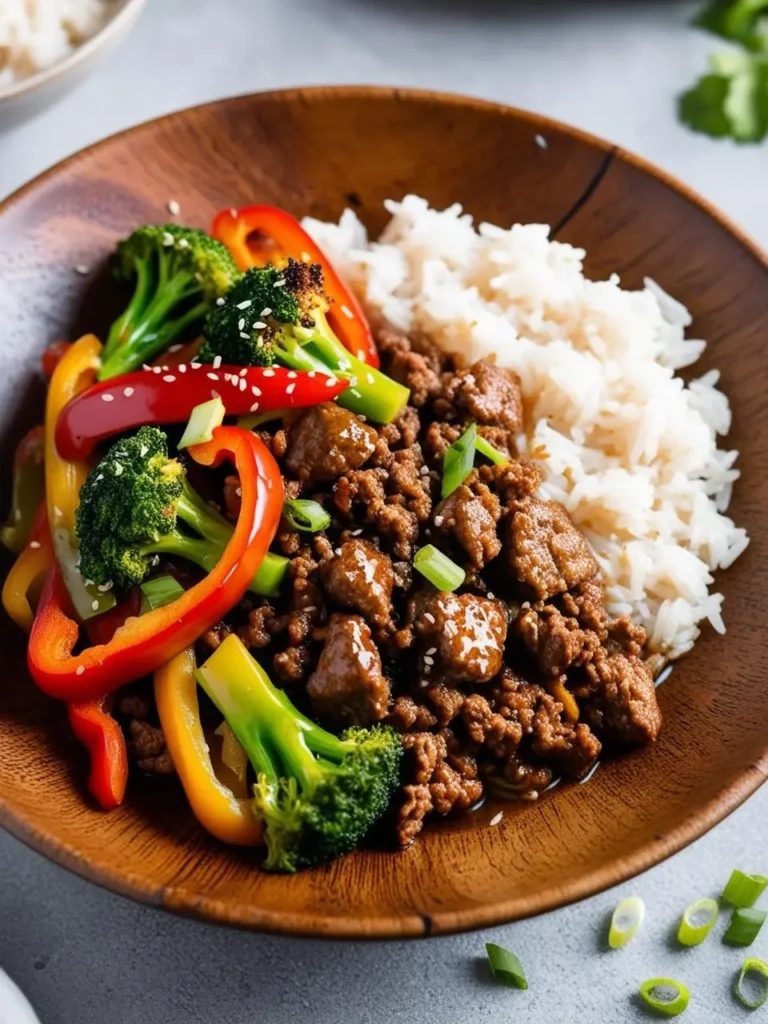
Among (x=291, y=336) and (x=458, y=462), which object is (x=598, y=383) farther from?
(x=291, y=336)

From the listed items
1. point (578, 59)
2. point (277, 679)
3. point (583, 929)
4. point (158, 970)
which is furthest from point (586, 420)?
point (578, 59)

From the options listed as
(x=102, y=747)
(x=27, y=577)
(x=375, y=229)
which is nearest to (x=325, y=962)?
(x=102, y=747)

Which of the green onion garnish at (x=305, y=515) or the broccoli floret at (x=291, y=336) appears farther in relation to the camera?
the broccoli floret at (x=291, y=336)

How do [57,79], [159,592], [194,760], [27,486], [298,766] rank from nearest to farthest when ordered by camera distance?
1. [298,766]
2. [194,760]
3. [159,592]
4. [27,486]
5. [57,79]

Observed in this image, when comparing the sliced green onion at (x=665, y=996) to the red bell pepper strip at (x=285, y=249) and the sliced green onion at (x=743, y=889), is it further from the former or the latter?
the red bell pepper strip at (x=285, y=249)

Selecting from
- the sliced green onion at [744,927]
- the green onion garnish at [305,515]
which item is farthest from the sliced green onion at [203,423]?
the sliced green onion at [744,927]

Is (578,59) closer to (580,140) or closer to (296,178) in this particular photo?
(580,140)

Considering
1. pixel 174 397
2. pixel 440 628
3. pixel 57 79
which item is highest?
pixel 57 79
